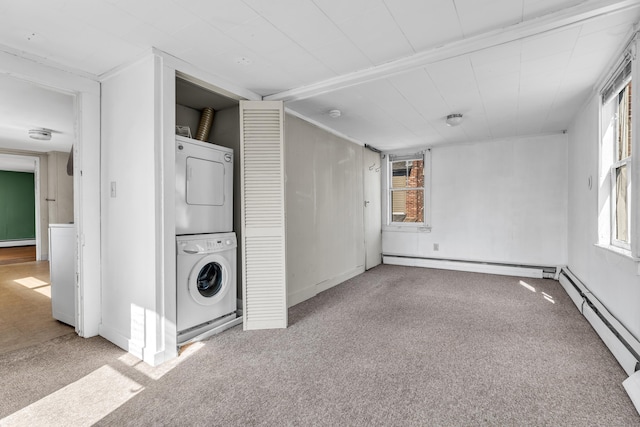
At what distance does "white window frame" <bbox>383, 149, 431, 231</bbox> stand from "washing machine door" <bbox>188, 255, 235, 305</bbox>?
401cm

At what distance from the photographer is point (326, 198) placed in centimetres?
444

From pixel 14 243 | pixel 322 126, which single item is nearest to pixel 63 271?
pixel 322 126

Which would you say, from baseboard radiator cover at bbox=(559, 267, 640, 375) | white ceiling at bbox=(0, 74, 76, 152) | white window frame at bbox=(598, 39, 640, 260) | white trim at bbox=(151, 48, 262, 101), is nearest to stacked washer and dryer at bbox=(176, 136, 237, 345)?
white trim at bbox=(151, 48, 262, 101)

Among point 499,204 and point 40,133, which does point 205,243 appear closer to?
point 40,133

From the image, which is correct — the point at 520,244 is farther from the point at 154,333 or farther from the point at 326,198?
the point at 154,333

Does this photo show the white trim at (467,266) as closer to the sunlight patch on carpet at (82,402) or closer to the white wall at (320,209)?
the white wall at (320,209)

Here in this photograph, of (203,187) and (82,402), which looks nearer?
(82,402)

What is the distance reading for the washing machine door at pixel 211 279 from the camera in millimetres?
2750

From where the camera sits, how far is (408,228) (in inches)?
239

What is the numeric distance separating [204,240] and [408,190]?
4.50 m

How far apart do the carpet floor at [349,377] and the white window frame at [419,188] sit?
2814mm

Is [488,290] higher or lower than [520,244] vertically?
lower

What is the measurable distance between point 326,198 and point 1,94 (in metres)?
3.87

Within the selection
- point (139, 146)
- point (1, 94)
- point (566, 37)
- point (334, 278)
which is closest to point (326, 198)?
point (334, 278)
